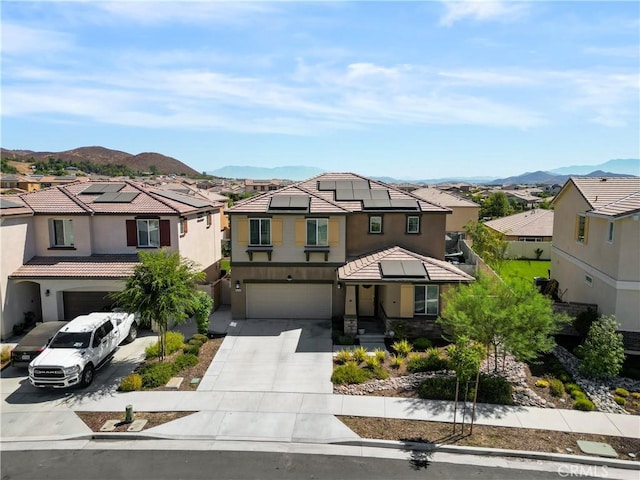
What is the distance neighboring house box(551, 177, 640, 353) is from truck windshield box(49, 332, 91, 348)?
20047mm

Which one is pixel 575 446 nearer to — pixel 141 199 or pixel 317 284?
pixel 317 284

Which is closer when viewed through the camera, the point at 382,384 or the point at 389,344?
the point at 382,384

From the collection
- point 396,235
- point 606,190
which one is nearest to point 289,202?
point 396,235

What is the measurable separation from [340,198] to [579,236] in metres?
12.0

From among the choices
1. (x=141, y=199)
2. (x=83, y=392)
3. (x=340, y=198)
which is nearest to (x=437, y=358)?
(x=340, y=198)

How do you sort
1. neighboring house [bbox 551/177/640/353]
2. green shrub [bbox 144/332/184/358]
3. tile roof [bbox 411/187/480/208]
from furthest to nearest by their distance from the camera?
tile roof [bbox 411/187/480/208], green shrub [bbox 144/332/184/358], neighboring house [bbox 551/177/640/353]

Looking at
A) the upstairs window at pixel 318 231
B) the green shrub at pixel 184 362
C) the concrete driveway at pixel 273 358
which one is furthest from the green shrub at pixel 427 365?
the green shrub at pixel 184 362

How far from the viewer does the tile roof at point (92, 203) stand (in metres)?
21.2

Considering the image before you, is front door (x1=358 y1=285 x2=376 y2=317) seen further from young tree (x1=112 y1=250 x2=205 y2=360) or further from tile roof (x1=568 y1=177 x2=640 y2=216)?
tile roof (x1=568 y1=177 x2=640 y2=216)

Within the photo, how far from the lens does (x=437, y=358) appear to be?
52.7ft

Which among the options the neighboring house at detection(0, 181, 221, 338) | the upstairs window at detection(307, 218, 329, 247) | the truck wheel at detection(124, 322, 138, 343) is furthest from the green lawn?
the truck wheel at detection(124, 322, 138, 343)

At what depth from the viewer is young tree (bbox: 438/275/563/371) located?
13.7 m

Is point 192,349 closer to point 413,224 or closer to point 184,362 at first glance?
point 184,362

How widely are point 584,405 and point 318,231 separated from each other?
12514mm
